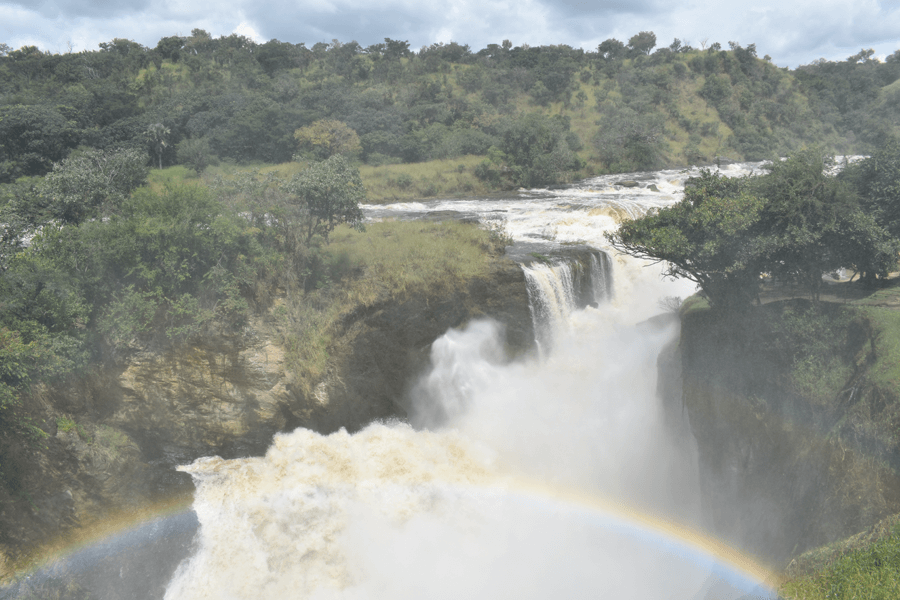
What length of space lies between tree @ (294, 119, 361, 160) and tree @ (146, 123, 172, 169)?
8559 millimetres

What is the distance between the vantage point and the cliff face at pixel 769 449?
9.38 meters

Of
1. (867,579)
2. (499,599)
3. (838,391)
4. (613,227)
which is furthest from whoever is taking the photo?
(613,227)

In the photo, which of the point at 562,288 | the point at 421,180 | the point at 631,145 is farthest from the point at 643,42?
the point at 562,288

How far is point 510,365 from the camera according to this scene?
1708cm

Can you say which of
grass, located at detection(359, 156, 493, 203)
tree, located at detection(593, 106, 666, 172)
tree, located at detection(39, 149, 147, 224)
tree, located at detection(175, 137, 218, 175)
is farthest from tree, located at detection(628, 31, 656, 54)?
tree, located at detection(39, 149, 147, 224)

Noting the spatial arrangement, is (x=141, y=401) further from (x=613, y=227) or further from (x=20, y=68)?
(x=20, y=68)

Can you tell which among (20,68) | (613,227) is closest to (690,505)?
(613,227)

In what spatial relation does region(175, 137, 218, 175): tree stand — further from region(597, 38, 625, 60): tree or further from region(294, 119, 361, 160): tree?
region(597, 38, 625, 60): tree

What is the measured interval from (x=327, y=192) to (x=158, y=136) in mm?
25505

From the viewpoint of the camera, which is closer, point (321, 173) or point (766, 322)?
point (766, 322)

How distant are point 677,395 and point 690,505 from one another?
2920mm

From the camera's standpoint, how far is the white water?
12.6m

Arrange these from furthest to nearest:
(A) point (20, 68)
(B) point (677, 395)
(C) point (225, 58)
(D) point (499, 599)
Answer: (C) point (225, 58), (A) point (20, 68), (B) point (677, 395), (D) point (499, 599)

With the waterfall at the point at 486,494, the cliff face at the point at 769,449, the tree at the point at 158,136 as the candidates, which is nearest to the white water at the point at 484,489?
the waterfall at the point at 486,494
